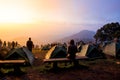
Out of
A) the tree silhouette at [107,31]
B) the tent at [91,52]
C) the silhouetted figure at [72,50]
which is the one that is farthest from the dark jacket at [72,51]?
the tree silhouette at [107,31]

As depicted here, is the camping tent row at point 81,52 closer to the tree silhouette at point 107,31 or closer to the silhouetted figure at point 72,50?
the silhouetted figure at point 72,50

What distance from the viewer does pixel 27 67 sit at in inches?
792

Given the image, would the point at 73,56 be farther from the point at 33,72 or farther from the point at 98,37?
the point at 98,37

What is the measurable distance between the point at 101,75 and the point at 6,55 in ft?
30.7

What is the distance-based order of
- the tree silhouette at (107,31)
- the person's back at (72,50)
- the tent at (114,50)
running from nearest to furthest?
1. the person's back at (72,50)
2. the tent at (114,50)
3. the tree silhouette at (107,31)

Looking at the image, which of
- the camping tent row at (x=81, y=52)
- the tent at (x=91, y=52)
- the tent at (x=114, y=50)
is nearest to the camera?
the camping tent row at (x=81, y=52)

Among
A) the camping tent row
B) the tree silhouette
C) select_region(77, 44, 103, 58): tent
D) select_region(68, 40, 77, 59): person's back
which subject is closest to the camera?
select_region(68, 40, 77, 59): person's back

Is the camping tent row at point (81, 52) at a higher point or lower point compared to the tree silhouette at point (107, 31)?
lower

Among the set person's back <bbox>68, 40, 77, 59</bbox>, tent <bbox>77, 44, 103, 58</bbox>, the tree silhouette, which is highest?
the tree silhouette

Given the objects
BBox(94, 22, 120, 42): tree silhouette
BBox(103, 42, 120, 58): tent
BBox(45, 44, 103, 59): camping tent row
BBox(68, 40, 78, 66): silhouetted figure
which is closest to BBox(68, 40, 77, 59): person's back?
BBox(68, 40, 78, 66): silhouetted figure

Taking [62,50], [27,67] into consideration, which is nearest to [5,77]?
[27,67]

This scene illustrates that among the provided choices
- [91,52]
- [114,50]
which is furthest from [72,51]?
[114,50]

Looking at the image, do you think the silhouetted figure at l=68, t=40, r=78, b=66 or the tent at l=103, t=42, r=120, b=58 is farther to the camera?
the tent at l=103, t=42, r=120, b=58

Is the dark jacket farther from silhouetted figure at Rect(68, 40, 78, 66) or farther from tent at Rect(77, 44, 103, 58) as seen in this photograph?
tent at Rect(77, 44, 103, 58)
